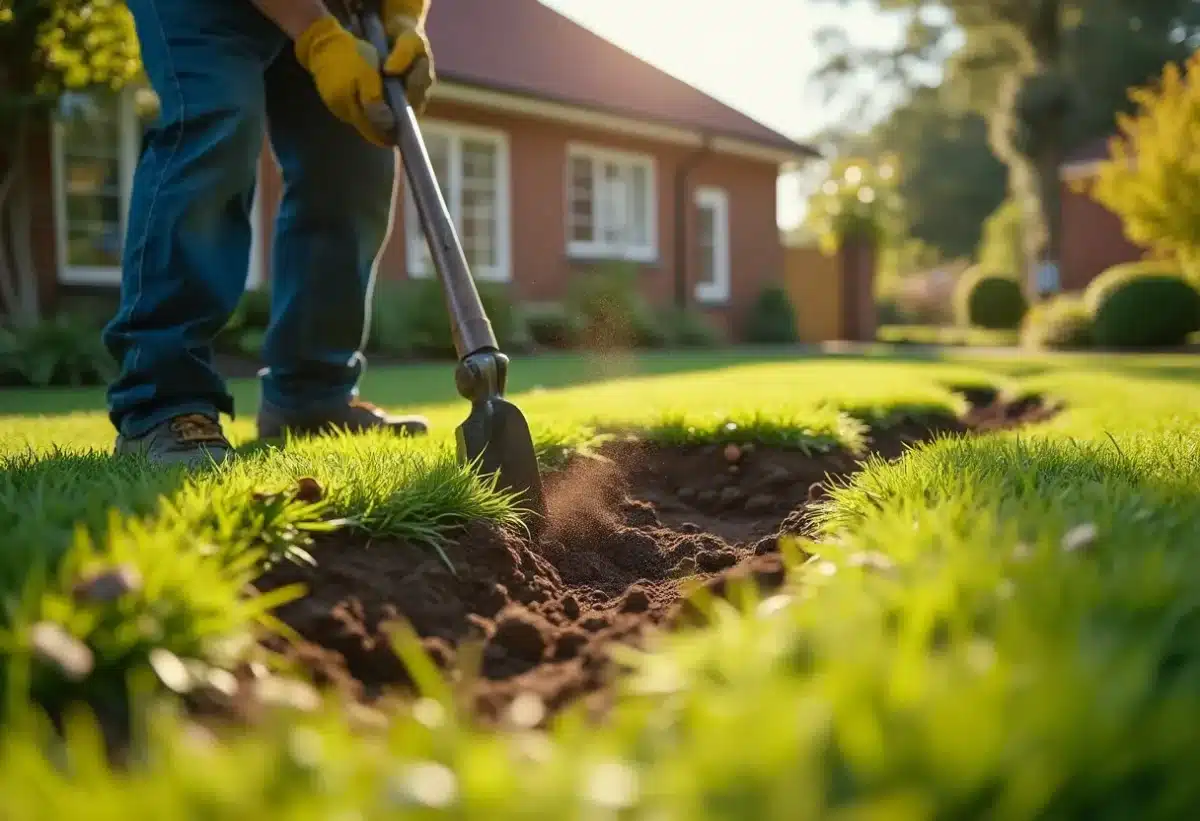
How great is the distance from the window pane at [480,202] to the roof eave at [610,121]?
24.9 inches

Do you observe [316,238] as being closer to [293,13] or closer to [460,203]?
[293,13]

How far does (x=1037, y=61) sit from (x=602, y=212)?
13740mm

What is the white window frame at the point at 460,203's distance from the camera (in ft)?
39.5

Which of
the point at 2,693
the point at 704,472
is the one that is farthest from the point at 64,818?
the point at 704,472

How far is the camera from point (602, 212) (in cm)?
1462

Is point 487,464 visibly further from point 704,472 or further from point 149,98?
point 149,98

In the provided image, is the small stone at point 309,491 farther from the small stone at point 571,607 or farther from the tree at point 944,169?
the tree at point 944,169

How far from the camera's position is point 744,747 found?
0.79 meters

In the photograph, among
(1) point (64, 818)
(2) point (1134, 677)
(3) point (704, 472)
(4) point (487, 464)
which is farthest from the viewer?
(3) point (704, 472)

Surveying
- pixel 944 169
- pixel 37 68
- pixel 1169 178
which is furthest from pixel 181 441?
pixel 944 169

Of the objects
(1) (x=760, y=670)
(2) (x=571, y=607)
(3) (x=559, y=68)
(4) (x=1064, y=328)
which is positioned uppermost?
(3) (x=559, y=68)

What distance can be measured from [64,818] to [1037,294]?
2465 cm

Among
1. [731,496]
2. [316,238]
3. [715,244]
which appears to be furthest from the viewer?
[715,244]

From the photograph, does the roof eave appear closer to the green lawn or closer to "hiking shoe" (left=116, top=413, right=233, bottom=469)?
"hiking shoe" (left=116, top=413, right=233, bottom=469)
